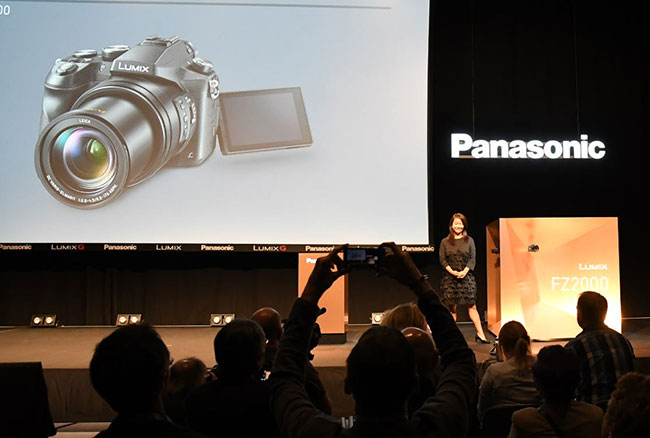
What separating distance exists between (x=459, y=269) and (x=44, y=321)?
3885mm

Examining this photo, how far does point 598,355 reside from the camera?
217cm

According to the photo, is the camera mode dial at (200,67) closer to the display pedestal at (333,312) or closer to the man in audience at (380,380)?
the display pedestal at (333,312)

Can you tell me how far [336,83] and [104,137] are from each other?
207 centimetres

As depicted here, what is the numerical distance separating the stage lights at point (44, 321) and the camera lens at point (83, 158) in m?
1.40

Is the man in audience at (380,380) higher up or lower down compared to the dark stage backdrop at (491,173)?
lower down

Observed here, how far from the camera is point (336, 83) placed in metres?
5.36

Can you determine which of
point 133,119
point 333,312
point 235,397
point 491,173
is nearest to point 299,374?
point 235,397

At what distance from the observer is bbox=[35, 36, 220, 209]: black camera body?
4836mm

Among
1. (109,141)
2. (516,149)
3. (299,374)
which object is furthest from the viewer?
(516,149)

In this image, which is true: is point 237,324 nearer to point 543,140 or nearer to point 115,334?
point 115,334

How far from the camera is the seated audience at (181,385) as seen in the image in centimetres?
192

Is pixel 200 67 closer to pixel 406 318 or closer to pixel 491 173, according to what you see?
pixel 491 173

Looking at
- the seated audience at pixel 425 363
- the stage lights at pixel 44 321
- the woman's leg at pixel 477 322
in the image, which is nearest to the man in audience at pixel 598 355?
the seated audience at pixel 425 363

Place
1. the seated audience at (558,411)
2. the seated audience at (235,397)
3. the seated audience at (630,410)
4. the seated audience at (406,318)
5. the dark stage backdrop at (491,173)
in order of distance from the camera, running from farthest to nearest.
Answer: the dark stage backdrop at (491,173)
the seated audience at (406,318)
the seated audience at (558,411)
the seated audience at (235,397)
the seated audience at (630,410)
